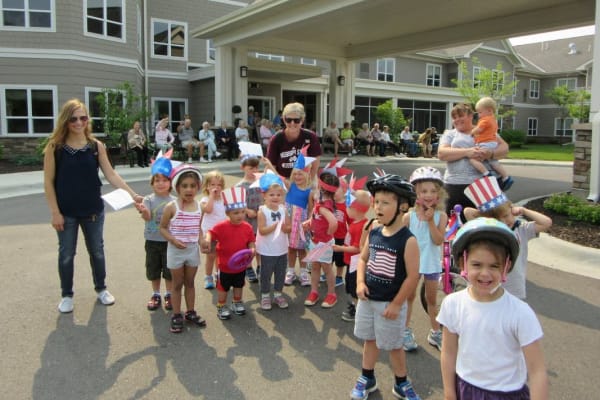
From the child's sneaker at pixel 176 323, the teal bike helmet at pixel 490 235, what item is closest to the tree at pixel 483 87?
the child's sneaker at pixel 176 323

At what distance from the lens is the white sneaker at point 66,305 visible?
14.9ft

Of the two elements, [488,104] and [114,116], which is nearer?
[488,104]

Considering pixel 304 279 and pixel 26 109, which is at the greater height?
pixel 26 109

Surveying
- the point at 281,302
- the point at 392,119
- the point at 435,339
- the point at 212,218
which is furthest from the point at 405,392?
the point at 392,119

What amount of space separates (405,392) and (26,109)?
63.2ft

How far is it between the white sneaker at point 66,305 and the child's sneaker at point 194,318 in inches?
45.9

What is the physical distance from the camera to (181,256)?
417 centimetres

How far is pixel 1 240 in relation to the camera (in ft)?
23.5

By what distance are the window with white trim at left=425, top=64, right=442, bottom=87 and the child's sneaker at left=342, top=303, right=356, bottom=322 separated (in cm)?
3579

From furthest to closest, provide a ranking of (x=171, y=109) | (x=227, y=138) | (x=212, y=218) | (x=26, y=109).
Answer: (x=171, y=109) < (x=26, y=109) < (x=227, y=138) < (x=212, y=218)

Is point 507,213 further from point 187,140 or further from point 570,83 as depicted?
point 570,83

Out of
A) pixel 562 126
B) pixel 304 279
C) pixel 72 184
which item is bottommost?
pixel 304 279

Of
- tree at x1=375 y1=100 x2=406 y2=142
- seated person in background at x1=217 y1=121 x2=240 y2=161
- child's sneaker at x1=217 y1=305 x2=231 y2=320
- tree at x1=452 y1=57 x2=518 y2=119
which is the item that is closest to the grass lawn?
tree at x1=452 y1=57 x2=518 y2=119

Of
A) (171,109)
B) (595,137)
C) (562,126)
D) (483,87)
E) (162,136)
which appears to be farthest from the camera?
(562,126)
